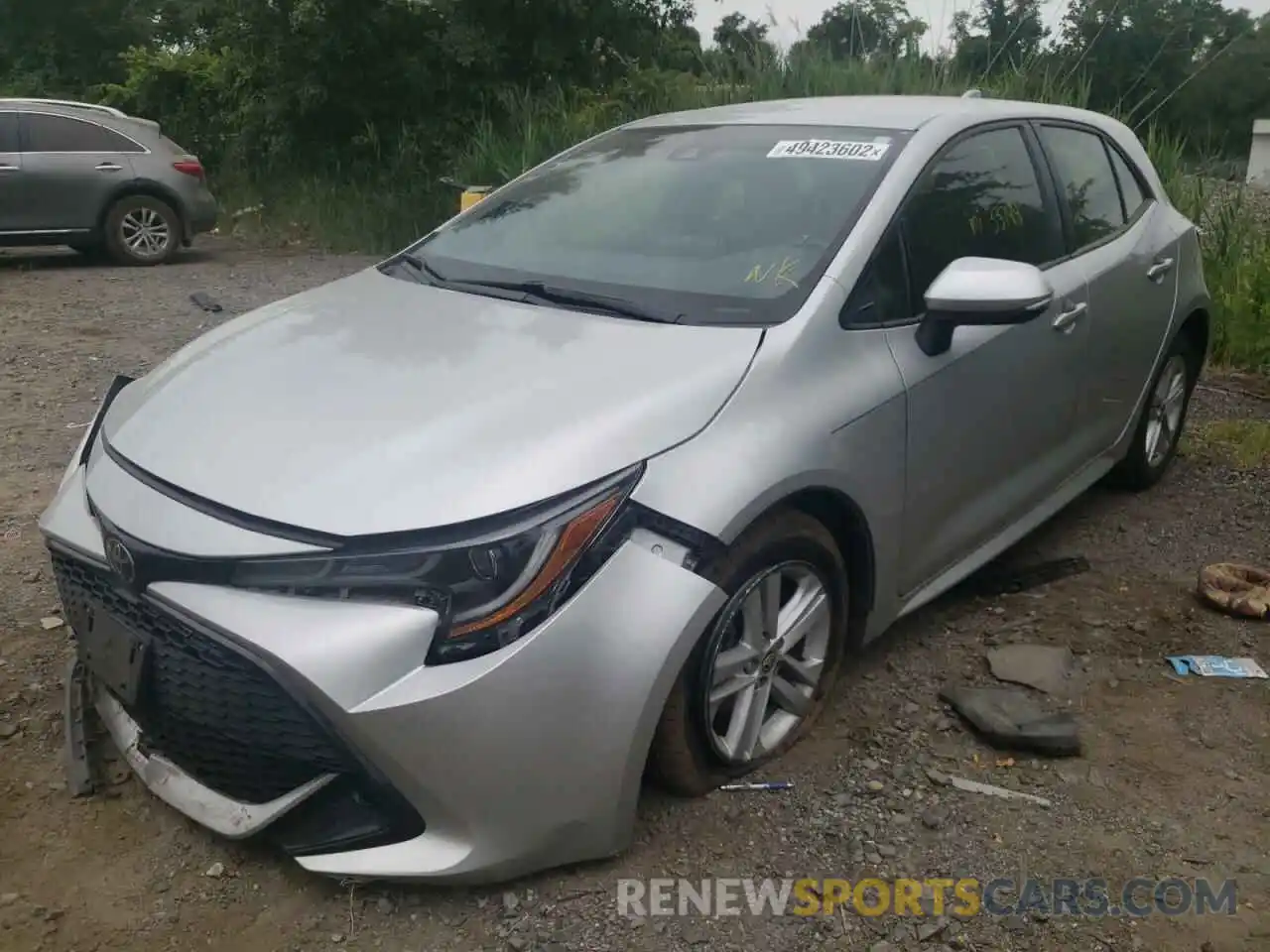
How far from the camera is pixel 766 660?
2682 mm

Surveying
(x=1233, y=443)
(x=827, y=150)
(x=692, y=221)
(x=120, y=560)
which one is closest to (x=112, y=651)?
(x=120, y=560)

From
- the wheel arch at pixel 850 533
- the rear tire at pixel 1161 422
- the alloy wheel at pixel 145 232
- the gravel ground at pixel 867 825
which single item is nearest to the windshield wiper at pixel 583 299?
the wheel arch at pixel 850 533

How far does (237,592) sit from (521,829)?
71 centimetres

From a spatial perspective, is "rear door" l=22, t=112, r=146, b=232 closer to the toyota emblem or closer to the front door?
the front door

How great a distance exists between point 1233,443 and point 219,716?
479cm

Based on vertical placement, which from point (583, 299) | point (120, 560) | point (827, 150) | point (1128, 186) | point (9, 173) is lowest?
point (120, 560)

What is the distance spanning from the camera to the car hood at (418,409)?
2.18 m

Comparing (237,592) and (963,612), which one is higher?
(237,592)

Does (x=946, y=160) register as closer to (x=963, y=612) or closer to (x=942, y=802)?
(x=963, y=612)

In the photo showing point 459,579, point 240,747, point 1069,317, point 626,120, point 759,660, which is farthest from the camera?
point 626,120

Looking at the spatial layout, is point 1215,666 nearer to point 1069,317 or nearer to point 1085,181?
point 1069,317

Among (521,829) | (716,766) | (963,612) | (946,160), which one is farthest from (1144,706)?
(521,829)

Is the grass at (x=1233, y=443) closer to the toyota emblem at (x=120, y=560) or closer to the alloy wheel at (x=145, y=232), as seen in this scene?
the toyota emblem at (x=120, y=560)

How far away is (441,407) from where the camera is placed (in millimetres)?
2404
